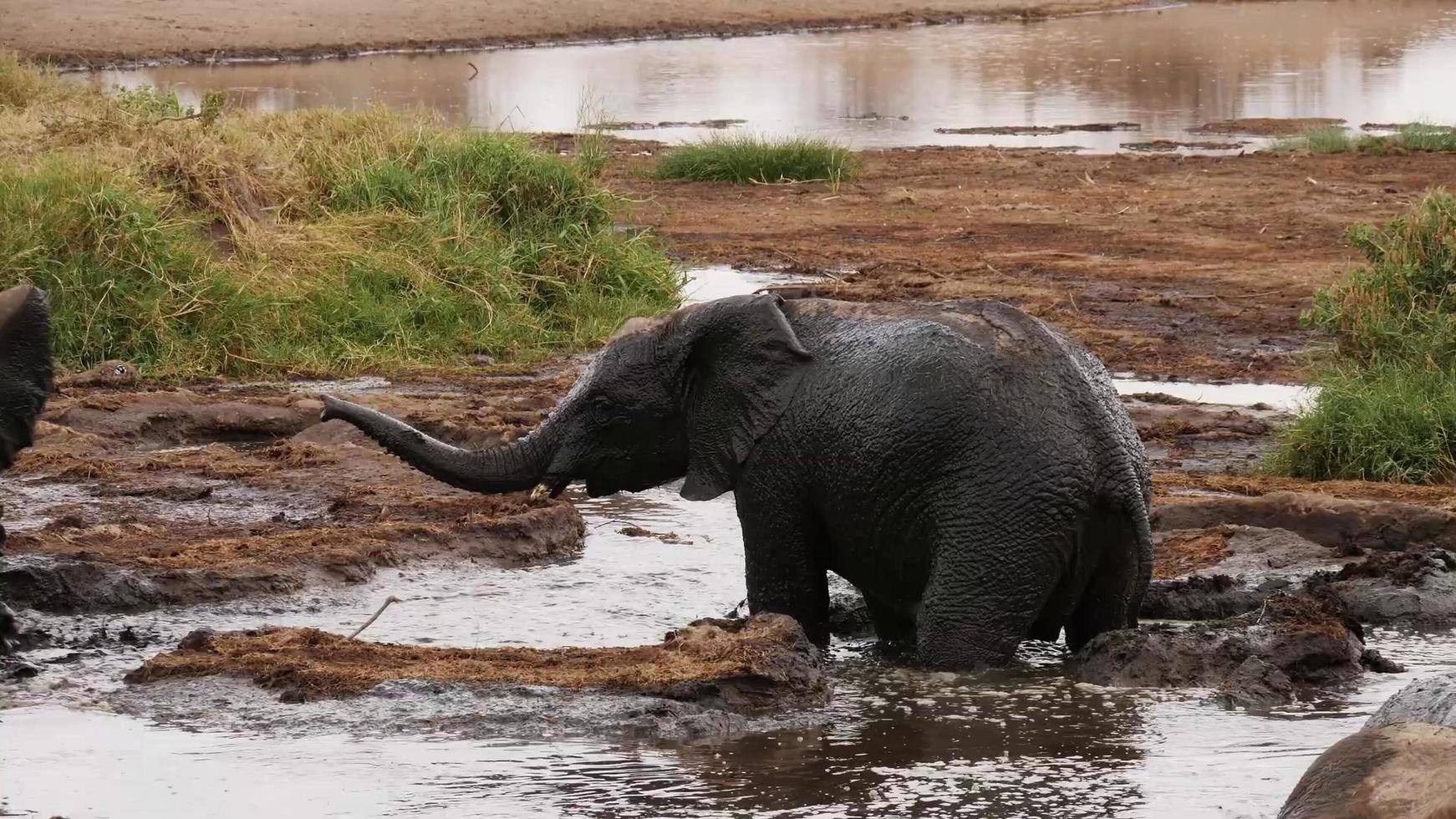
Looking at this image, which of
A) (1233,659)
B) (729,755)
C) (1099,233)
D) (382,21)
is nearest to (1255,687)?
(1233,659)

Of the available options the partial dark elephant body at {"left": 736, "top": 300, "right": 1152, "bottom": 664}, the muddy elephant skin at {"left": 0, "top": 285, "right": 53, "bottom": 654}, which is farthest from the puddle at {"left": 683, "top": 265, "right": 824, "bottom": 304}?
the muddy elephant skin at {"left": 0, "top": 285, "right": 53, "bottom": 654}

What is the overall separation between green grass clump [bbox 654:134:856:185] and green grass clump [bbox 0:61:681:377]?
22.7 ft

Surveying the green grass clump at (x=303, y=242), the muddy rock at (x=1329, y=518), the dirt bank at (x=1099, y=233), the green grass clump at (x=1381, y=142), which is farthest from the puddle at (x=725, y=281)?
the green grass clump at (x=1381, y=142)

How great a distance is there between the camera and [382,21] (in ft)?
144

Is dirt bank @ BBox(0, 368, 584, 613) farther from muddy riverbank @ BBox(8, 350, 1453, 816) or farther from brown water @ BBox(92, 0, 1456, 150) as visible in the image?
brown water @ BBox(92, 0, 1456, 150)

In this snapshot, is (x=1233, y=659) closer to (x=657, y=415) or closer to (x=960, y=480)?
(x=960, y=480)

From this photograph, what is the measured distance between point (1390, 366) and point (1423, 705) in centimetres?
575

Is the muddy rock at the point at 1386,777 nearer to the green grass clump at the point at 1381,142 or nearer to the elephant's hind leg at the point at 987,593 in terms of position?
the elephant's hind leg at the point at 987,593

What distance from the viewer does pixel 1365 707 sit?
6352mm

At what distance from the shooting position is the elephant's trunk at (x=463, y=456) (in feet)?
22.0

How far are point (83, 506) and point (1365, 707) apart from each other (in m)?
5.83

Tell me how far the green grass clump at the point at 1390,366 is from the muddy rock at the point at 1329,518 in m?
0.97

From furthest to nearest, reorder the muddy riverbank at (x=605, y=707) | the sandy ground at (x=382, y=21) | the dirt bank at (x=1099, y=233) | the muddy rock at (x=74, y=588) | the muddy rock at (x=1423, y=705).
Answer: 1. the sandy ground at (x=382, y=21)
2. the dirt bank at (x=1099, y=233)
3. the muddy rock at (x=74, y=588)
4. the muddy riverbank at (x=605, y=707)
5. the muddy rock at (x=1423, y=705)

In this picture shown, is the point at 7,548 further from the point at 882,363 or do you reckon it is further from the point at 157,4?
the point at 157,4
